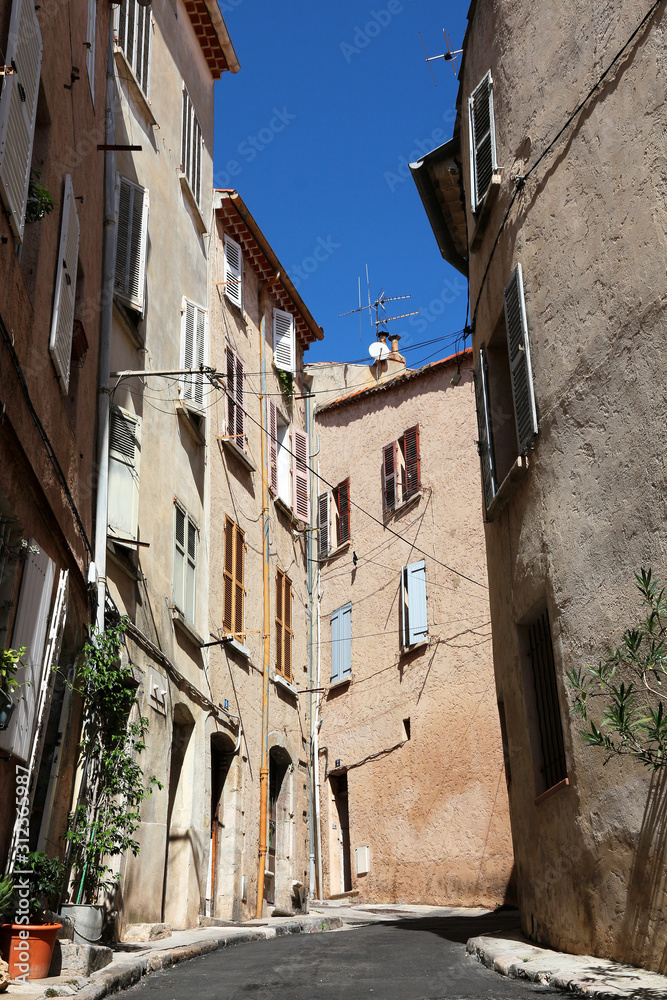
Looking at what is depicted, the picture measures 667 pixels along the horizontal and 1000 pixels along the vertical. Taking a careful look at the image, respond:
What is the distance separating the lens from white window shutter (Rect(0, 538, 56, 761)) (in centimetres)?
688

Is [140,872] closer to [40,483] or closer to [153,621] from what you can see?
[153,621]

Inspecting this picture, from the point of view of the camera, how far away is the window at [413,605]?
19219mm

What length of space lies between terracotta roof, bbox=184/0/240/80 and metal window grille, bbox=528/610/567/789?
13.1 meters

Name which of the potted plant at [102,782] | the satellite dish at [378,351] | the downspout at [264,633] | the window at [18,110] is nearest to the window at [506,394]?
the potted plant at [102,782]

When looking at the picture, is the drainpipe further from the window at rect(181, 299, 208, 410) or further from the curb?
the curb

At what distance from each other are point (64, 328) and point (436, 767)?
12058 mm

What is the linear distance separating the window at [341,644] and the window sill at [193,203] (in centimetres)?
853

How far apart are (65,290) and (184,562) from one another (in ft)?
17.0

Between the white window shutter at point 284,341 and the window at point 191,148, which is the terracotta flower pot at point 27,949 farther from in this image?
the white window shutter at point 284,341

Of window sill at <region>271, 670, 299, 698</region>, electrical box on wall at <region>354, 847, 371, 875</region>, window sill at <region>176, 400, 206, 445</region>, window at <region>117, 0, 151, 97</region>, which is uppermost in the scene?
window at <region>117, 0, 151, 97</region>

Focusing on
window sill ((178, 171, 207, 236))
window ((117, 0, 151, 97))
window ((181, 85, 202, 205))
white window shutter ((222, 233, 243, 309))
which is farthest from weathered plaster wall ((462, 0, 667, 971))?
white window shutter ((222, 233, 243, 309))

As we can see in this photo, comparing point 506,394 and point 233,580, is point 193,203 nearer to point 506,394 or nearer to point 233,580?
point 233,580

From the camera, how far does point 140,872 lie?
420 inches

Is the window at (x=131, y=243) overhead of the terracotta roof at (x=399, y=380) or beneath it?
beneath
